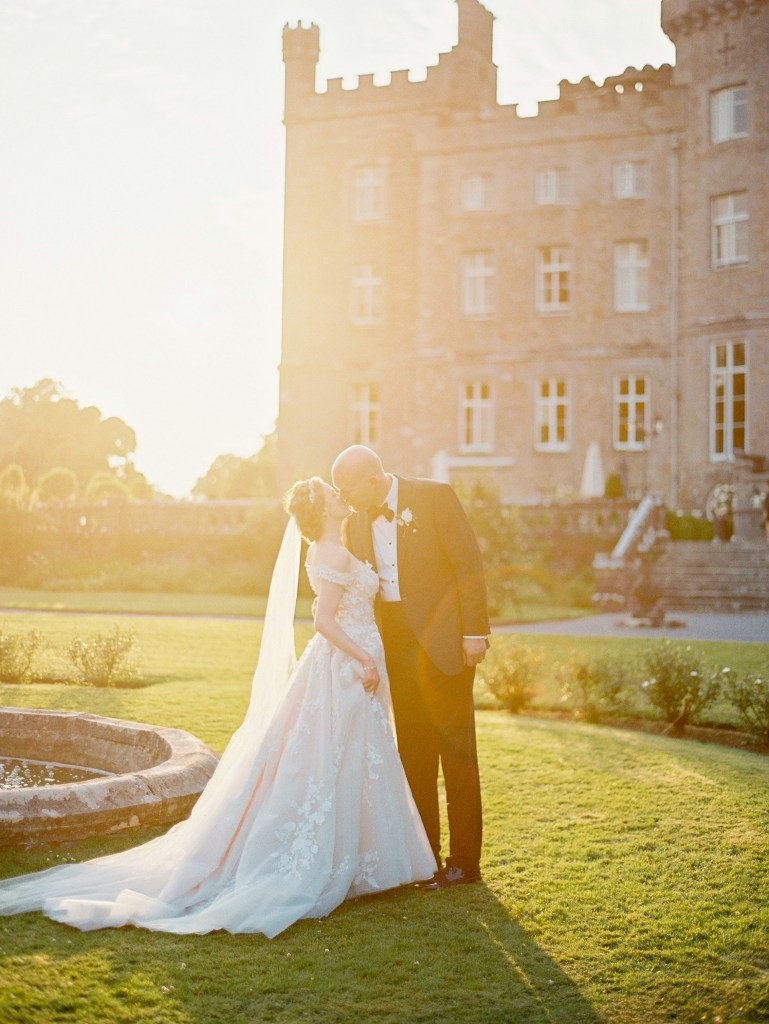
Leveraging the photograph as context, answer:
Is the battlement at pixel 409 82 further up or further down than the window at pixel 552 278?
further up

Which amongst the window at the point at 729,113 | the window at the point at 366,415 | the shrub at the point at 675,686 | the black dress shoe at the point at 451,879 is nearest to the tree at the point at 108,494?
the window at the point at 366,415

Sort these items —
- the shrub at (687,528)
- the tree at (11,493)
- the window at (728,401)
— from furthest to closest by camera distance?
the window at (728,401)
the tree at (11,493)
the shrub at (687,528)

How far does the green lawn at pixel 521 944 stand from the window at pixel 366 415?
2843cm

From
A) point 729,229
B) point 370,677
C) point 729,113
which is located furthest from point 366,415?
point 370,677

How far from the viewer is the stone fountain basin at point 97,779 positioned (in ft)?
19.6

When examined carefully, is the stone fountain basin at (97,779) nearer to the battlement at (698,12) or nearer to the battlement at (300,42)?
the battlement at (698,12)

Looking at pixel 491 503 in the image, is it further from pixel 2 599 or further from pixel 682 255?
pixel 682 255

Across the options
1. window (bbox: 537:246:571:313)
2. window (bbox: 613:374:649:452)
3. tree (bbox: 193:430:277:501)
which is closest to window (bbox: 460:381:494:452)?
window (bbox: 537:246:571:313)

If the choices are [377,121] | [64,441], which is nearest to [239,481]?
[64,441]

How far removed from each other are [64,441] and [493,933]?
60783mm

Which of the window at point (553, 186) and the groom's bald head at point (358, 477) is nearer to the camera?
the groom's bald head at point (358, 477)

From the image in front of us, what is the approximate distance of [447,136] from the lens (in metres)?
34.8

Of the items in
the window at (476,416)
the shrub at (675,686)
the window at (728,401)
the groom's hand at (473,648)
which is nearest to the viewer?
the groom's hand at (473,648)

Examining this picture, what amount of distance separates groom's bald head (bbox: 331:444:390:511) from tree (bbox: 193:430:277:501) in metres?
57.5
